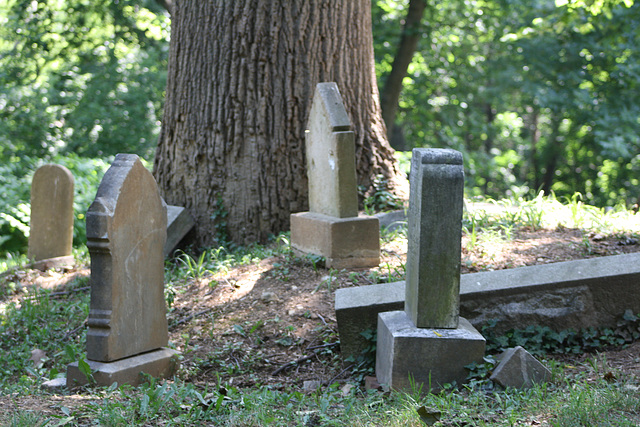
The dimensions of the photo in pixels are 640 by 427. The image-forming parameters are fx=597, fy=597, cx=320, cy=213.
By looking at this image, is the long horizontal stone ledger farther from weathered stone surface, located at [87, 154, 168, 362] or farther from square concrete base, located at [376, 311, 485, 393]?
weathered stone surface, located at [87, 154, 168, 362]

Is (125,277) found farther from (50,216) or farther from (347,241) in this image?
(50,216)

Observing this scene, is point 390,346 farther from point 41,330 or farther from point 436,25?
point 436,25

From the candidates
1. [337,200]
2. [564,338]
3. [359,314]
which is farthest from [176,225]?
[564,338]

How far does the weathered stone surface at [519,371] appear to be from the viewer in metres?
3.23

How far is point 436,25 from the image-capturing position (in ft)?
47.5

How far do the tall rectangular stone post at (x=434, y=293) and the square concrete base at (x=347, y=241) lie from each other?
1.61m

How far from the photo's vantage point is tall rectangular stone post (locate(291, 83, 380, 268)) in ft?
16.4

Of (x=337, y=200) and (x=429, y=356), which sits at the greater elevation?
(x=337, y=200)

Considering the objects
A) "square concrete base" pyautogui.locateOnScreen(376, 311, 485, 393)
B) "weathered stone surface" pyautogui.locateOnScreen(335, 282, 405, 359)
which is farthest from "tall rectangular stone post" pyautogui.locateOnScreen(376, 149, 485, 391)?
"weathered stone surface" pyautogui.locateOnScreen(335, 282, 405, 359)

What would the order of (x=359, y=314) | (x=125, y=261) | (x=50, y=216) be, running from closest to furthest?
(x=125, y=261)
(x=359, y=314)
(x=50, y=216)

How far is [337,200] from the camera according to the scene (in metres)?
5.11

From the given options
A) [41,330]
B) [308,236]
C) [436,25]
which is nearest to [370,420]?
[308,236]

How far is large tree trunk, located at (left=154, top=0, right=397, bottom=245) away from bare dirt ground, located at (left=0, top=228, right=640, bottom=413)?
110 centimetres

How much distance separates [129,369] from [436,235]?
79.1 inches
